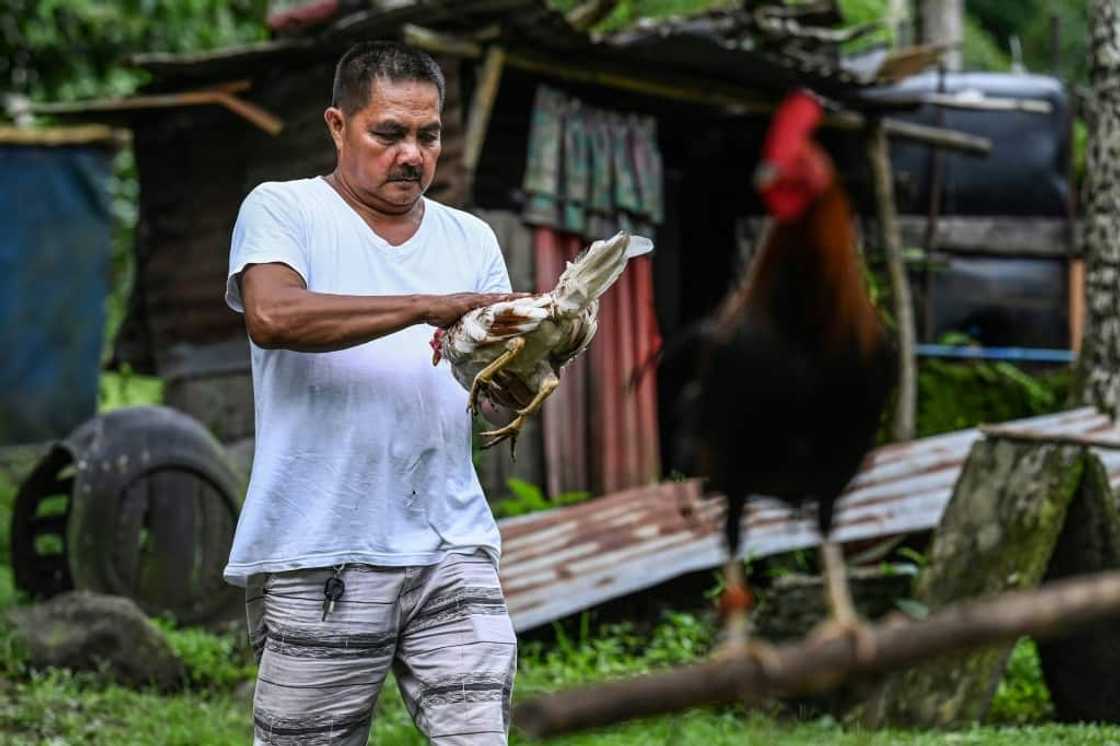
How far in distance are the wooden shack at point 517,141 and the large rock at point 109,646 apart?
9.84 feet

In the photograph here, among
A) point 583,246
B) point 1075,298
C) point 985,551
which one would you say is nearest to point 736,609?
point 985,551

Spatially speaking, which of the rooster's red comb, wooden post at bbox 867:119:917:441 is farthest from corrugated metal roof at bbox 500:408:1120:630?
the rooster's red comb

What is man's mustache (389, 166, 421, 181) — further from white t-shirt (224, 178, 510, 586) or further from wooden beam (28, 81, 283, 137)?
wooden beam (28, 81, 283, 137)

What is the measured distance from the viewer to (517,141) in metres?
10.6

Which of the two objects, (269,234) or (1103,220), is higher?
(269,234)

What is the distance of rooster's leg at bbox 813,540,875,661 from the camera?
5.41ft

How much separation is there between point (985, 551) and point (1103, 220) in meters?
3.53

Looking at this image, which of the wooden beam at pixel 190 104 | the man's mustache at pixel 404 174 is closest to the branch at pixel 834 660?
the man's mustache at pixel 404 174

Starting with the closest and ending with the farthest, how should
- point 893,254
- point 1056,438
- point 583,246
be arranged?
point 1056,438 → point 583,246 → point 893,254

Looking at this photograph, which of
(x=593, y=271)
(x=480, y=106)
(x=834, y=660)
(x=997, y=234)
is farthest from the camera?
(x=997, y=234)

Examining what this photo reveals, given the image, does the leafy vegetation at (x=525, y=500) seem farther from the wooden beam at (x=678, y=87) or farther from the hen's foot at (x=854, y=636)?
the hen's foot at (x=854, y=636)

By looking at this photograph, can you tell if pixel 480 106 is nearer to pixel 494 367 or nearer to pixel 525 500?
pixel 525 500

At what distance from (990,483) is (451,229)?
3.66 meters

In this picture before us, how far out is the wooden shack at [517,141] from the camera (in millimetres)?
9148
